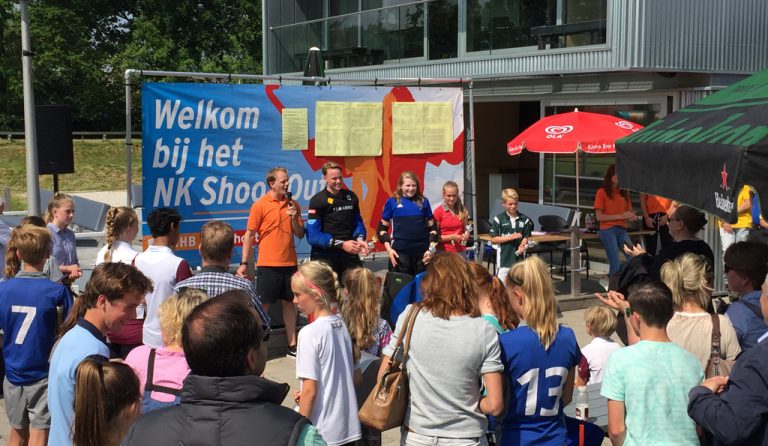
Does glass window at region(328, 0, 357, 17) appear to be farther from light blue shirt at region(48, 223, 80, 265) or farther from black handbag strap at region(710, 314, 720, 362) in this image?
black handbag strap at region(710, 314, 720, 362)

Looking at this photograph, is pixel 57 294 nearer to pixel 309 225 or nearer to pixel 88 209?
pixel 309 225

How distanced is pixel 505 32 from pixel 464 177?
3737 millimetres

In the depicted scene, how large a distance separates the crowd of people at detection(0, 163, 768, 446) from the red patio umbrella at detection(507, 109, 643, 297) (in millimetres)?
4443

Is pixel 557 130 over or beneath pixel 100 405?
over

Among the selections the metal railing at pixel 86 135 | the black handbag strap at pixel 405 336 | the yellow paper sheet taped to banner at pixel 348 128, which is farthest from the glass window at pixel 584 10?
the metal railing at pixel 86 135

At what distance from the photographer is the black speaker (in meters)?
11.5

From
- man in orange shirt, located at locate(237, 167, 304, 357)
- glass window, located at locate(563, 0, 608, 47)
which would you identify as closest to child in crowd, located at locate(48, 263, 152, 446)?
man in orange shirt, located at locate(237, 167, 304, 357)

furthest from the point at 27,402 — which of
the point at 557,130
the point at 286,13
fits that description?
the point at 286,13

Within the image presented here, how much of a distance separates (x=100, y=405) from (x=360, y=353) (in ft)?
6.38

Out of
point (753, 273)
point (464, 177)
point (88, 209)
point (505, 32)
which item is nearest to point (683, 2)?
point (505, 32)

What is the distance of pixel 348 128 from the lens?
33.5 feet

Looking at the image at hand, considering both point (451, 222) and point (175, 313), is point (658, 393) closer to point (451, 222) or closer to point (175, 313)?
point (175, 313)

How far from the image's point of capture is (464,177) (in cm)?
1140

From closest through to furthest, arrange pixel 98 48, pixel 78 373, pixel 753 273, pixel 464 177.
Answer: pixel 78 373 → pixel 753 273 → pixel 464 177 → pixel 98 48
